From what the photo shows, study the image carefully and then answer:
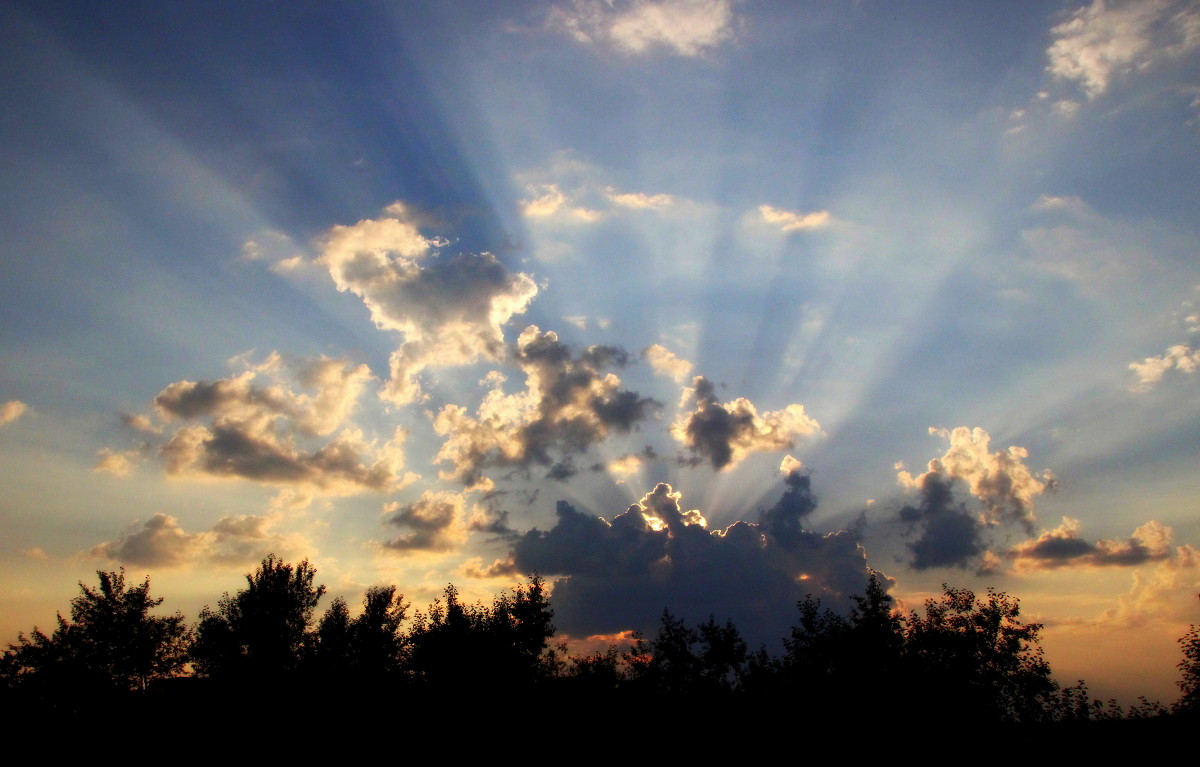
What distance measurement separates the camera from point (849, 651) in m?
56.9

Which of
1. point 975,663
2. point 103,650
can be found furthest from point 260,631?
point 975,663

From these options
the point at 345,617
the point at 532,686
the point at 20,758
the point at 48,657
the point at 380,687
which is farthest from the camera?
the point at 345,617

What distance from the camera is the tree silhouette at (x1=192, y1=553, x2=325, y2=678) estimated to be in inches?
2746

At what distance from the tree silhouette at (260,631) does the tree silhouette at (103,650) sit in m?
5.23

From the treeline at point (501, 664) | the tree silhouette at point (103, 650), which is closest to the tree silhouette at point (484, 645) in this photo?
the treeline at point (501, 664)

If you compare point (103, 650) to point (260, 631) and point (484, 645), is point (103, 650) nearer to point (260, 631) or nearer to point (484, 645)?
point (260, 631)

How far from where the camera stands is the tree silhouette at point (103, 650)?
228 feet

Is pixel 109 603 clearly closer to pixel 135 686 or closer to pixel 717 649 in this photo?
pixel 135 686

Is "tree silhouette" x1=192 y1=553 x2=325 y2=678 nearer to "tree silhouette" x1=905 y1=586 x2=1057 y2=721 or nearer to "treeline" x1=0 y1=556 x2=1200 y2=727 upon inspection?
"treeline" x1=0 y1=556 x2=1200 y2=727

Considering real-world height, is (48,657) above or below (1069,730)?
above

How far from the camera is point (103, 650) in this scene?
7056 centimetres

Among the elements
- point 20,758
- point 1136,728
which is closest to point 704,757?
point 1136,728

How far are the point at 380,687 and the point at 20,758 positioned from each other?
83.5 ft

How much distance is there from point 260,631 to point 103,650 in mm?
17992
